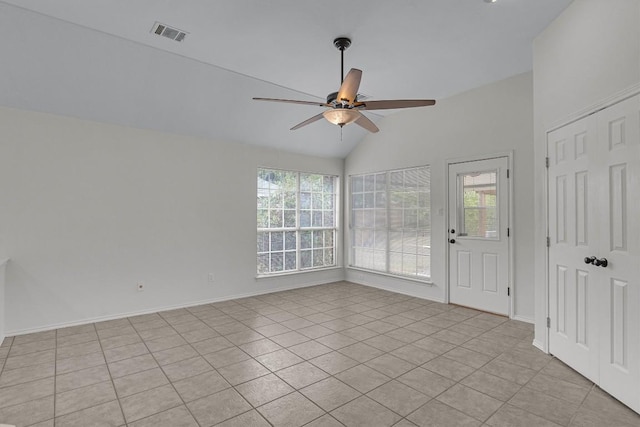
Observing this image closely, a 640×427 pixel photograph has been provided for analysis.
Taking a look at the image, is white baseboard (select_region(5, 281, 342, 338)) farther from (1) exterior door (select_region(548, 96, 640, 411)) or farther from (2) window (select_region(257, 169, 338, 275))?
(1) exterior door (select_region(548, 96, 640, 411))

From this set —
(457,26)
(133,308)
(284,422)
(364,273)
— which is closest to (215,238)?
(133,308)

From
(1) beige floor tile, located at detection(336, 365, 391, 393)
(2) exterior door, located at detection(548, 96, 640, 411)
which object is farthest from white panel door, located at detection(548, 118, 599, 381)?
(1) beige floor tile, located at detection(336, 365, 391, 393)

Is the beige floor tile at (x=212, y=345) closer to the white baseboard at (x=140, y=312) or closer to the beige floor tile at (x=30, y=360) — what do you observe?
the beige floor tile at (x=30, y=360)

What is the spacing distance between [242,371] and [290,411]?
2.43 feet

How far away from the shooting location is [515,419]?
2.18 metres

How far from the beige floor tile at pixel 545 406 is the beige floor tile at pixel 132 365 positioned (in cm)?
289

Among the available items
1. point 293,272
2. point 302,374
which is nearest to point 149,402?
point 302,374

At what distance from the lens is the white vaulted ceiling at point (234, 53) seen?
9.15ft

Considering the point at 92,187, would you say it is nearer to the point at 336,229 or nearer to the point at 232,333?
the point at 232,333

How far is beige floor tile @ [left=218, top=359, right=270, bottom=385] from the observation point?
2.73 metres

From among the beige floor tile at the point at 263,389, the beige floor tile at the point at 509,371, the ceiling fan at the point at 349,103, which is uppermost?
the ceiling fan at the point at 349,103

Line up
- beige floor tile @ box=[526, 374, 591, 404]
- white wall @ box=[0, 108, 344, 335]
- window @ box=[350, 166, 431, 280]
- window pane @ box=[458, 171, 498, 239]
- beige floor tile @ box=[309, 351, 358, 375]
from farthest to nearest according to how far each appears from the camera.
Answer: window @ box=[350, 166, 431, 280] < window pane @ box=[458, 171, 498, 239] < white wall @ box=[0, 108, 344, 335] < beige floor tile @ box=[309, 351, 358, 375] < beige floor tile @ box=[526, 374, 591, 404]

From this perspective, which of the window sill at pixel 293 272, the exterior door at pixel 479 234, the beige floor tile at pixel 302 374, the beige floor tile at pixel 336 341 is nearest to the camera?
the beige floor tile at pixel 302 374

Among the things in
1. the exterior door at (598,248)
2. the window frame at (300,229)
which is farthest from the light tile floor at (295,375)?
the window frame at (300,229)
